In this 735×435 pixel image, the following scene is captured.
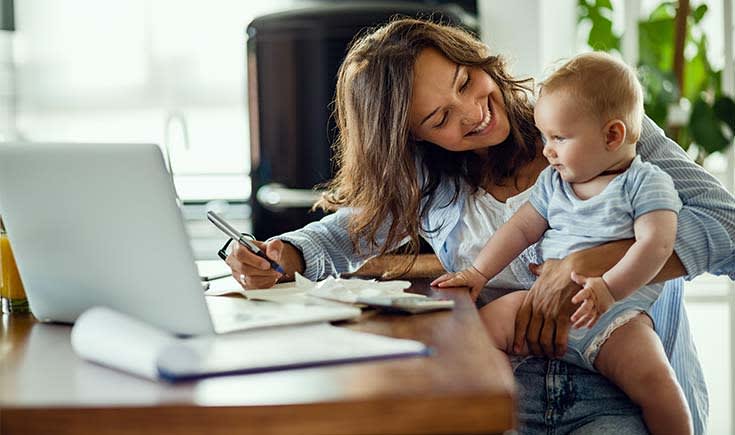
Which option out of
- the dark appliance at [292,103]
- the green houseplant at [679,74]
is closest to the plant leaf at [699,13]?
the green houseplant at [679,74]

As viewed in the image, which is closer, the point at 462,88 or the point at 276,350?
the point at 276,350

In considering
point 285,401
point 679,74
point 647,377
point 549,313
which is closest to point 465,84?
point 549,313

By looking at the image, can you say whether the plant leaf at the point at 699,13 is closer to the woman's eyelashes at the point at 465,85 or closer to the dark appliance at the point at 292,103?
the dark appliance at the point at 292,103

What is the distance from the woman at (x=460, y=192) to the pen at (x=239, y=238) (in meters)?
0.01

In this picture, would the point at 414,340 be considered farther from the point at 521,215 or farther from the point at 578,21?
the point at 578,21

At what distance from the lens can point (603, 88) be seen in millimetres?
1706

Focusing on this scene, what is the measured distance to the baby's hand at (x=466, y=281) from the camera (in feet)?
5.51

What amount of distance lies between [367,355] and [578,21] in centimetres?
293

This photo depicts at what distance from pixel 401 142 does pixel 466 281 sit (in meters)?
0.39

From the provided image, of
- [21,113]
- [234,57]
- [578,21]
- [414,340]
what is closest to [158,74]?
[234,57]

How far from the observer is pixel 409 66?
6.39 ft

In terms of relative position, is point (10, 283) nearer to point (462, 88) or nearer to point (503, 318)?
point (503, 318)

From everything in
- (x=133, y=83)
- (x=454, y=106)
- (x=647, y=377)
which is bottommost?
(x=133, y=83)

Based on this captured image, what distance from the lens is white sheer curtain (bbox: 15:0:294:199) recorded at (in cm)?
449
